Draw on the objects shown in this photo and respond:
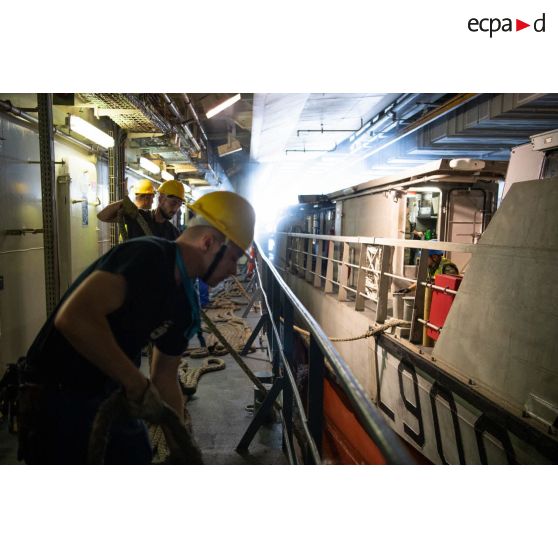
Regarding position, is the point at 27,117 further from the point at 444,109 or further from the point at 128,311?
the point at 444,109

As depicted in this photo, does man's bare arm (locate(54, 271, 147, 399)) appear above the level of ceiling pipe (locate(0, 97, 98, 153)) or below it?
below

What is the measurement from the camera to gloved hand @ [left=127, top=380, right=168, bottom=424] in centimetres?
154

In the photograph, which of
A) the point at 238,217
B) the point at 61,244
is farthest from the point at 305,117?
the point at 238,217

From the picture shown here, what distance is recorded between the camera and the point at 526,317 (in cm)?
299

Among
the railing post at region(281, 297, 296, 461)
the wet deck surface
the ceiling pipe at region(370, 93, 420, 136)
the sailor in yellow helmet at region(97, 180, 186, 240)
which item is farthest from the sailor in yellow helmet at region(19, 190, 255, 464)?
the ceiling pipe at region(370, 93, 420, 136)

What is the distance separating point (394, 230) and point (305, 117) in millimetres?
4982

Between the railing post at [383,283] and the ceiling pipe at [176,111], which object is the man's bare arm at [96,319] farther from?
the ceiling pipe at [176,111]

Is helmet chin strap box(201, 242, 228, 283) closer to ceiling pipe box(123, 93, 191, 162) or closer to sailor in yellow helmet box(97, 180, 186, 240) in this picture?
sailor in yellow helmet box(97, 180, 186, 240)

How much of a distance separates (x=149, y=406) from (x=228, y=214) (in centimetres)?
86

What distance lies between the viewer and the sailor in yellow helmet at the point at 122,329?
4.61 ft

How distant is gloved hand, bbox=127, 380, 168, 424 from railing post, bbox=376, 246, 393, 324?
13.6ft

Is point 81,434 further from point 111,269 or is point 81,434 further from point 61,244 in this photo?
point 61,244

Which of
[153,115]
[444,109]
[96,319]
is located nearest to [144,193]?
[153,115]

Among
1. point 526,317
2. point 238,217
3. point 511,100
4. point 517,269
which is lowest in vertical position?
point 526,317
